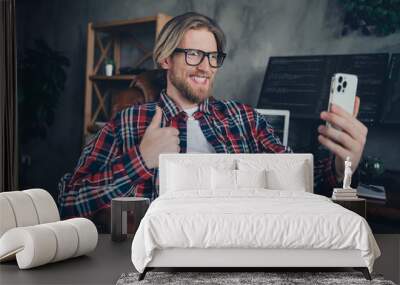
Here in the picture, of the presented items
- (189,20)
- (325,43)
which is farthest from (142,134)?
(325,43)

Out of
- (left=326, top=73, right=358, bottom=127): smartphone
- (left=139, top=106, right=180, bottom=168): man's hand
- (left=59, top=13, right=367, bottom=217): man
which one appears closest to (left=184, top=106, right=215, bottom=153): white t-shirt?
(left=59, top=13, right=367, bottom=217): man

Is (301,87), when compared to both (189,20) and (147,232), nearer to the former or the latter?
(189,20)

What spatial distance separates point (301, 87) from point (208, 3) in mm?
1403

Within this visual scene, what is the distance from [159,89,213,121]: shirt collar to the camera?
22.4ft

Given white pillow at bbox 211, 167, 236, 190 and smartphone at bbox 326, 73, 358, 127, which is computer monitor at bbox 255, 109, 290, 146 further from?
white pillow at bbox 211, 167, 236, 190

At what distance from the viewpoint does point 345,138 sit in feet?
22.5

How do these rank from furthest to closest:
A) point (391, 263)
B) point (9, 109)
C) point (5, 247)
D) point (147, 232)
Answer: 1. point (9, 109)
2. point (391, 263)
3. point (5, 247)
4. point (147, 232)

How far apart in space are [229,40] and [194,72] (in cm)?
53

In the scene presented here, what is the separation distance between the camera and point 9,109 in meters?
6.57

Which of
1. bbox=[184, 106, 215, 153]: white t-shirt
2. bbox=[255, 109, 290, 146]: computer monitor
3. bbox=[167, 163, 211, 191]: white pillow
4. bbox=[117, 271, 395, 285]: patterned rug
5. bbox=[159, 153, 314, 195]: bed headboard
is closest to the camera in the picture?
bbox=[117, 271, 395, 285]: patterned rug

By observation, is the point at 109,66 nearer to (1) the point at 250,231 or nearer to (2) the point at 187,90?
(2) the point at 187,90

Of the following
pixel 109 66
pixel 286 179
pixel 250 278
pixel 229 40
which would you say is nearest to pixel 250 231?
pixel 250 278

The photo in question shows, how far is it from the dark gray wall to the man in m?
0.16

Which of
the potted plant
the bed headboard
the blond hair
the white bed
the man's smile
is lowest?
the white bed
